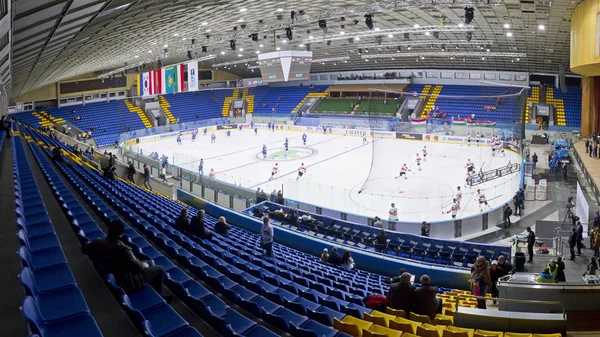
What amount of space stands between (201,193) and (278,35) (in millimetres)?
17653

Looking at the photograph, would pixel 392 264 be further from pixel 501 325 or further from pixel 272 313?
pixel 272 313

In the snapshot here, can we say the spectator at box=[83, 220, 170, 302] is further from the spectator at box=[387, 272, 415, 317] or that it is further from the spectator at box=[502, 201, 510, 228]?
the spectator at box=[502, 201, 510, 228]

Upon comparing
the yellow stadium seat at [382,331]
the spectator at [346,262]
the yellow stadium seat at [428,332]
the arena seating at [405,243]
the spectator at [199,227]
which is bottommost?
the arena seating at [405,243]

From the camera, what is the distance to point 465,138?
33031mm

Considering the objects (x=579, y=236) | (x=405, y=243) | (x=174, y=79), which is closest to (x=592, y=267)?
(x=579, y=236)

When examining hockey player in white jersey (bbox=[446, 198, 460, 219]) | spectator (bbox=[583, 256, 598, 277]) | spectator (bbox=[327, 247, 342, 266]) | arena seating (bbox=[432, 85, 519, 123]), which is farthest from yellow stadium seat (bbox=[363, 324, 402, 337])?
arena seating (bbox=[432, 85, 519, 123])

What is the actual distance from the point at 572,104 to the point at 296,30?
2259cm

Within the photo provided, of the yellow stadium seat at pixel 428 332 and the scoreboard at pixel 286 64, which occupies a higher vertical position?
the scoreboard at pixel 286 64

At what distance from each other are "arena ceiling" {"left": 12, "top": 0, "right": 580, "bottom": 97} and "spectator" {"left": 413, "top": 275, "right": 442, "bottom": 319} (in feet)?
16.8

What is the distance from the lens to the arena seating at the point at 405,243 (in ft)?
40.7

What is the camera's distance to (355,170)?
25188mm

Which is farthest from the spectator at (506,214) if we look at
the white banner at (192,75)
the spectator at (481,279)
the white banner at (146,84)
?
the white banner at (146,84)

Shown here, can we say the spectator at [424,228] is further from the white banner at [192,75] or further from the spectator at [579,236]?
the white banner at [192,75]

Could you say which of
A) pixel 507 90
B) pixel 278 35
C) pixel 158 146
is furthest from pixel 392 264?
pixel 507 90
